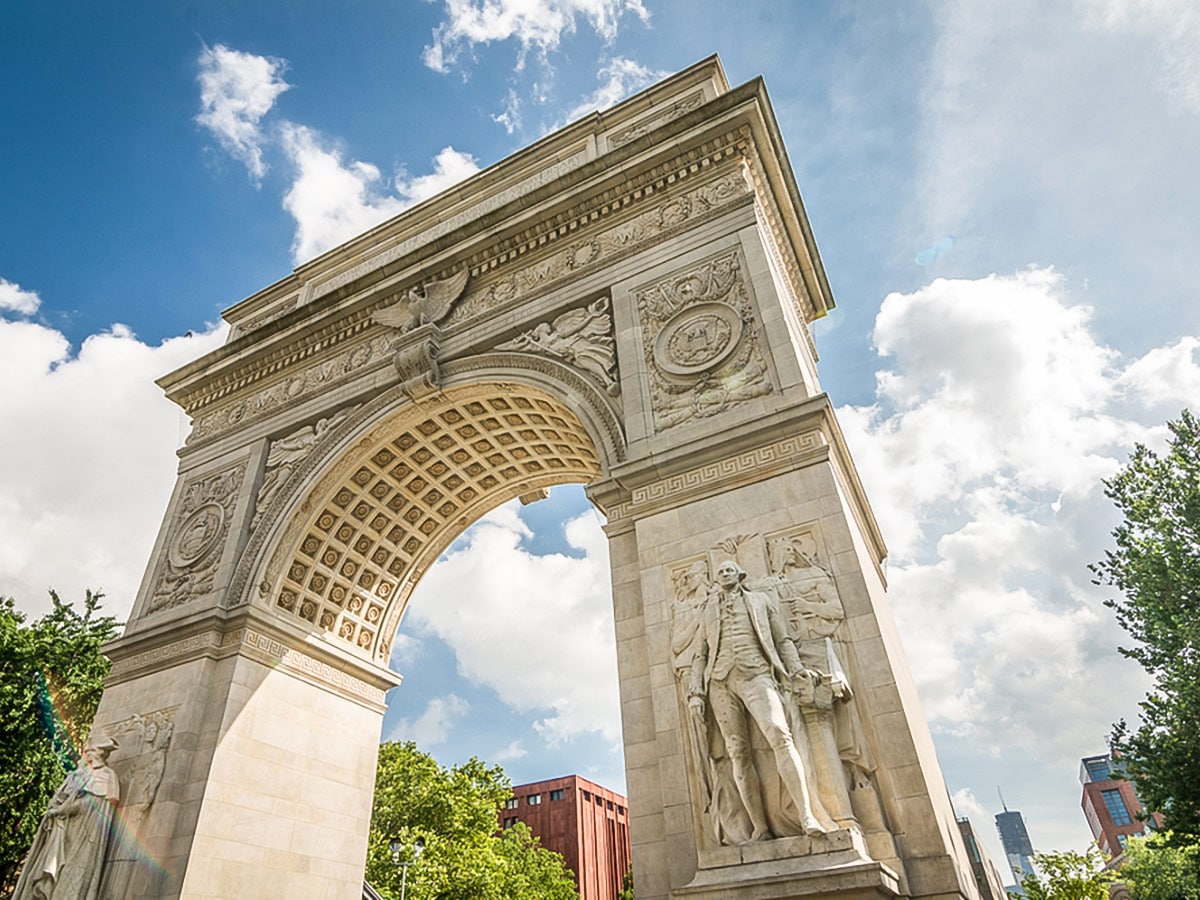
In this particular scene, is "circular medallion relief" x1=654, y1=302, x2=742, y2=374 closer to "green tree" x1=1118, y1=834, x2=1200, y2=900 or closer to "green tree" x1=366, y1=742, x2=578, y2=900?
"green tree" x1=366, y1=742, x2=578, y2=900

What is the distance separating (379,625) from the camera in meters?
18.6

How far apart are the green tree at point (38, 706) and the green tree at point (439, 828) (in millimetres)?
10503

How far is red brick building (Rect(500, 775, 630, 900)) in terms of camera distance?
186 ft

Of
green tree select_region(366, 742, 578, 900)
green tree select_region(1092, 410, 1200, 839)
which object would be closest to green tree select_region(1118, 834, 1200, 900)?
green tree select_region(1092, 410, 1200, 839)

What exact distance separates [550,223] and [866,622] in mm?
10846

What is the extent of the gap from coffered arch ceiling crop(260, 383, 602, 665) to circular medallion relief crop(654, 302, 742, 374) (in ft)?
8.12

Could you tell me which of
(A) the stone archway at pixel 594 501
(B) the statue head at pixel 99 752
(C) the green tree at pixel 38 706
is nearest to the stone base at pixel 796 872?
(A) the stone archway at pixel 594 501

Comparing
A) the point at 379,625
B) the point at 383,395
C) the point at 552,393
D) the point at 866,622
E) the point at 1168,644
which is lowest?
the point at 866,622

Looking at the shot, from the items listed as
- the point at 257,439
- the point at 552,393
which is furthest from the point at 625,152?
the point at 257,439

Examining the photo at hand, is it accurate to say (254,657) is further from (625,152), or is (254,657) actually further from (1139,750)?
(1139,750)

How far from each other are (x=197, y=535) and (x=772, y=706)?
14.0 meters

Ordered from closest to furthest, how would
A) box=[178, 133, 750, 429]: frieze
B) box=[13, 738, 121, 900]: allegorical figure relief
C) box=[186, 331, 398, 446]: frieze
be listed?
box=[13, 738, 121, 900]: allegorical figure relief, box=[178, 133, 750, 429]: frieze, box=[186, 331, 398, 446]: frieze

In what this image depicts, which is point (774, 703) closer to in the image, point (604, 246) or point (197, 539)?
point (604, 246)

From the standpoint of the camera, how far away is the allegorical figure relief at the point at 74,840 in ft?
40.5
